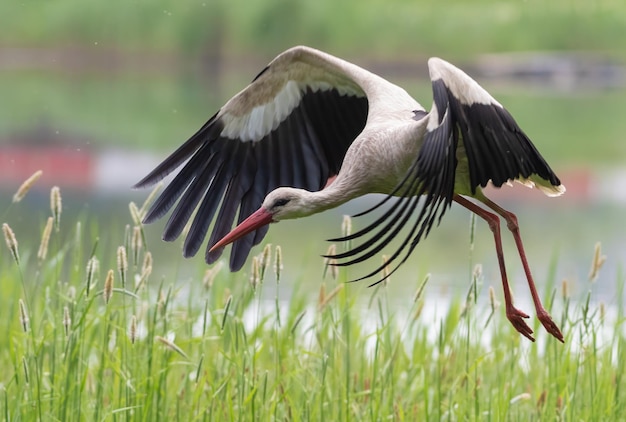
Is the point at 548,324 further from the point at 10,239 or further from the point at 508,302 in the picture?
the point at 10,239

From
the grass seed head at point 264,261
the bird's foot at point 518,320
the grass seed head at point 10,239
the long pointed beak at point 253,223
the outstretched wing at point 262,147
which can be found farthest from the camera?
the outstretched wing at point 262,147

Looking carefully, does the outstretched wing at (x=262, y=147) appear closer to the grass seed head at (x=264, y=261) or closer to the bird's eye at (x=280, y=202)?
the bird's eye at (x=280, y=202)

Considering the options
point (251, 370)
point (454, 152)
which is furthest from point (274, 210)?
point (454, 152)

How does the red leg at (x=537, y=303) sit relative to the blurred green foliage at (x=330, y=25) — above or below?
below

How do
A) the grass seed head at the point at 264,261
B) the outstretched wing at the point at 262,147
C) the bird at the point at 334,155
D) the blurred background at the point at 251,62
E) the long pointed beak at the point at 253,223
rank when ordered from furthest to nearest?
1. the blurred background at the point at 251,62
2. the outstretched wing at the point at 262,147
3. the long pointed beak at the point at 253,223
4. the bird at the point at 334,155
5. the grass seed head at the point at 264,261

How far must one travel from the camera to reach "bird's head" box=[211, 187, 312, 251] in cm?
471

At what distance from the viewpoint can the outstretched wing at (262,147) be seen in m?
5.70

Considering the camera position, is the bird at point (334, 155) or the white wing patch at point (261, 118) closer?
the bird at point (334, 155)

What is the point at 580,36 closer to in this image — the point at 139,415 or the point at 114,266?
the point at 114,266

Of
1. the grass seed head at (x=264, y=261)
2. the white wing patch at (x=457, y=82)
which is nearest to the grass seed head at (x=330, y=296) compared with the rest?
the grass seed head at (x=264, y=261)

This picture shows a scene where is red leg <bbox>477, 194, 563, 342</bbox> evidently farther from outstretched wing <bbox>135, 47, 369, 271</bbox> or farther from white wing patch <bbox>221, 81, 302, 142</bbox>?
white wing patch <bbox>221, 81, 302, 142</bbox>

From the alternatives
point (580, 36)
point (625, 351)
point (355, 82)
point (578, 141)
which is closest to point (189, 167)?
point (355, 82)

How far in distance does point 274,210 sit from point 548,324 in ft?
3.67

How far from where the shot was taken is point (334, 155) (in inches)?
234
